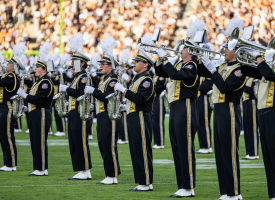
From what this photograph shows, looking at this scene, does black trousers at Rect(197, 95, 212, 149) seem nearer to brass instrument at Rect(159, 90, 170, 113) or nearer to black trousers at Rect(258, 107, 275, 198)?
brass instrument at Rect(159, 90, 170, 113)

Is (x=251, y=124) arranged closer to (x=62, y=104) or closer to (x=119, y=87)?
(x=62, y=104)

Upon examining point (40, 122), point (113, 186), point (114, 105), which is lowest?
point (113, 186)

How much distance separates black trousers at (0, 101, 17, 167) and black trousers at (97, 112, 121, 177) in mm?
2098

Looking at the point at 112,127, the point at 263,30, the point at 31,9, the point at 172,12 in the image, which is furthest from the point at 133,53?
the point at 112,127

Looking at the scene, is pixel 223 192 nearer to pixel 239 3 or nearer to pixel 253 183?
pixel 253 183

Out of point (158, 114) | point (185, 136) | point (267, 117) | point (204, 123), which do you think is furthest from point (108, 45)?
point (158, 114)

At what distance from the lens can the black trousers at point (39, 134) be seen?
868cm

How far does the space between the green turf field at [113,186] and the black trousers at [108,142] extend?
28cm

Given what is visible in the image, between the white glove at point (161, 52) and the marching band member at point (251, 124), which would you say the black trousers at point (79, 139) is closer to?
the white glove at point (161, 52)

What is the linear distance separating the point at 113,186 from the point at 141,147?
2.72 ft

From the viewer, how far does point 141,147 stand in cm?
728

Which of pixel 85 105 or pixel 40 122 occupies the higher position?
pixel 85 105

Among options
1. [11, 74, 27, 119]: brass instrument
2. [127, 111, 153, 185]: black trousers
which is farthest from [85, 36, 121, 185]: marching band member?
[11, 74, 27, 119]: brass instrument

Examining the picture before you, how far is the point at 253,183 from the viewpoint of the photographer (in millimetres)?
7898
